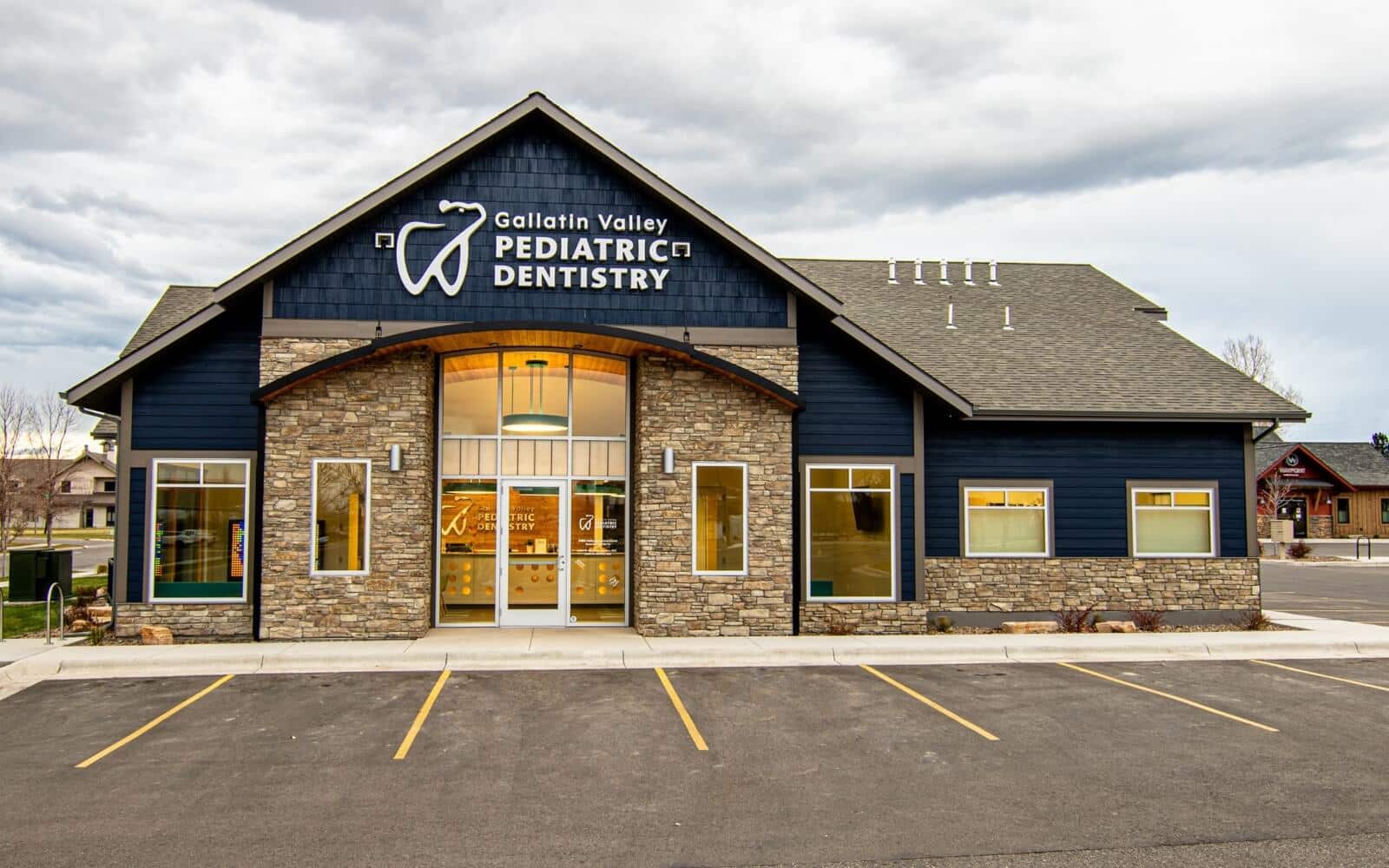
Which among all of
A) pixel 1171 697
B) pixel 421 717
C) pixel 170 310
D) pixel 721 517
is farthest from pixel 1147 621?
pixel 170 310

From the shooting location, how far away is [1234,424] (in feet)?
56.3

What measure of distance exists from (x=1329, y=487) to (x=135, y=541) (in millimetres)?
53874

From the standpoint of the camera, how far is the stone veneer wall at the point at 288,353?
1421 cm

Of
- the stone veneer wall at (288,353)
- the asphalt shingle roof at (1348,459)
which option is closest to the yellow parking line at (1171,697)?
the stone veneer wall at (288,353)

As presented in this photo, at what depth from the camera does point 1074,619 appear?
16188 mm

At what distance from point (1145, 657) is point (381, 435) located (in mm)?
11055

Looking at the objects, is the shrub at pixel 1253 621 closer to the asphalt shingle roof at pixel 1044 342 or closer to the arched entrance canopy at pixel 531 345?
the asphalt shingle roof at pixel 1044 342

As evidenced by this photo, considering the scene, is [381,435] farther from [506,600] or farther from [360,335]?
[506,600]

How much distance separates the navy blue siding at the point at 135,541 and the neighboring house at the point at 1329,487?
4781cm

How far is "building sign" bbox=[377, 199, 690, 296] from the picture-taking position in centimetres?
1453

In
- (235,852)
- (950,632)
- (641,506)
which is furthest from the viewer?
(950,632)

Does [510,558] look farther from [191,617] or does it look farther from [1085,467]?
[1085,467]

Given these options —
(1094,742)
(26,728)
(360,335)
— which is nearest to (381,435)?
(360,335)

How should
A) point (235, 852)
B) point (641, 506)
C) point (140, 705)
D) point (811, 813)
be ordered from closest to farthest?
point (235, 852) < point (811, 813) < point (140, 705) < point (641, 506)
